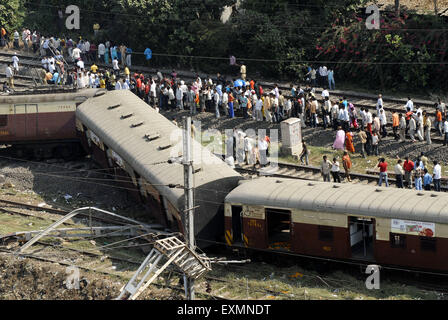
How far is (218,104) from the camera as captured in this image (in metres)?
41.9

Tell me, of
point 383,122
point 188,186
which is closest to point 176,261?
point 188,186

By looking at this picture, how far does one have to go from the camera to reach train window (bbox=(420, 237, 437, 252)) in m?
24.6

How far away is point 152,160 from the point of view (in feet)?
102

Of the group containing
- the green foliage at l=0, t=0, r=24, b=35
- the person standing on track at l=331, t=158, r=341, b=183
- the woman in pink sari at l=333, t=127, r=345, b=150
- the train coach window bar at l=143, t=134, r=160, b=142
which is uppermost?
the green foliage at l=0, t=0, r=24, b=35

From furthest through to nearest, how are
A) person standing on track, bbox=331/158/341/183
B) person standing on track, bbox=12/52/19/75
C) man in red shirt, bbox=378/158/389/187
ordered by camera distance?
1. person standing on track, bbox=12/52/19/75
2. person standing on track, bbox=331/158/341/183
3. man in red shirt, bbox=378/158/389/187

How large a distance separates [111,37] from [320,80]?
14395 mm

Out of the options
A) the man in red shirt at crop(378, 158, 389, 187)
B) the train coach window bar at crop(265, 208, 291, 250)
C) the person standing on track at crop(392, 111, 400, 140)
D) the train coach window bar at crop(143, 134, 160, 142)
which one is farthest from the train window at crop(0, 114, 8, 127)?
the person standing on track at crop(392, 111, 400, 140)

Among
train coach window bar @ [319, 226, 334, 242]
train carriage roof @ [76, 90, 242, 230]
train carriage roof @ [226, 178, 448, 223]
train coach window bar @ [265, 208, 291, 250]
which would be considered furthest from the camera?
train carriage roof @ [76, 90, 242, 230]

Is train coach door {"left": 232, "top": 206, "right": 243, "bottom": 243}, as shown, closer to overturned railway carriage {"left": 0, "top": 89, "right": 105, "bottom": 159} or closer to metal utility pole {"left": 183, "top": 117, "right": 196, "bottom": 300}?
metal utility pole {"left": 183, "top": 117, "right": 196, "bottom": 300}

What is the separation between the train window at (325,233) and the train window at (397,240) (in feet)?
6.26

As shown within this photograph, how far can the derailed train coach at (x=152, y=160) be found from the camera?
1115 inches

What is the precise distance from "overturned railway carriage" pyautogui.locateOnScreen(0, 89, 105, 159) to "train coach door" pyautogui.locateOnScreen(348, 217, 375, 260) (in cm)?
1653

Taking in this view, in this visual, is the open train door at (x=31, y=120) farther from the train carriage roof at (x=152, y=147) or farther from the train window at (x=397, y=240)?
the train window at (x=397, y=240)

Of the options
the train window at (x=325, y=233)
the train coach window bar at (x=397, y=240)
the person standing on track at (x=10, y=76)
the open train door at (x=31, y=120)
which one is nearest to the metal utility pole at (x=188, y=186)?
the train window at (x=325, y=233)
